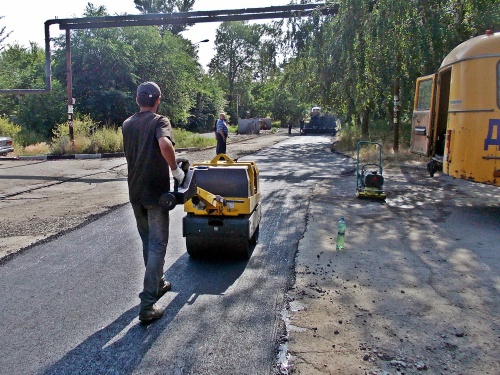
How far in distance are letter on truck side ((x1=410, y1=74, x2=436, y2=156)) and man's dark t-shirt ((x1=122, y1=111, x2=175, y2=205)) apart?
8.11 m

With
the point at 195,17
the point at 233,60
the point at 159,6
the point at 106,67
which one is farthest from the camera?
the point at 233,60

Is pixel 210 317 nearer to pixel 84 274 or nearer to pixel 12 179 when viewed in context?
pixel 84 274

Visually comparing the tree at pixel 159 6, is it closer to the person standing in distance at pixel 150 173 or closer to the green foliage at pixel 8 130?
the green foliage at pixel 8 130

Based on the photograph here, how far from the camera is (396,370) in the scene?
308 centimetres

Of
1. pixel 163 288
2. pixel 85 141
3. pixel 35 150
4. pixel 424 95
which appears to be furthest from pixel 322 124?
pixel 163 288

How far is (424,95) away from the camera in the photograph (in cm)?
1097

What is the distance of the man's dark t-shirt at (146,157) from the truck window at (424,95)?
839 centimetres

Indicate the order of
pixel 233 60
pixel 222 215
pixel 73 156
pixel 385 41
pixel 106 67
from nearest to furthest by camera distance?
pixel 222 215, pixel 385 41, pixel 73 156, pixel 106 67, pixel 233 60

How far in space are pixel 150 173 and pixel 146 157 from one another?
141 millimetres

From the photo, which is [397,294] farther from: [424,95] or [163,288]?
[424,95]

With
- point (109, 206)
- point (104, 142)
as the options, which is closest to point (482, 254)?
point (109, 206)

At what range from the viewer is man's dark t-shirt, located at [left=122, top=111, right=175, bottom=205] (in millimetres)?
3793

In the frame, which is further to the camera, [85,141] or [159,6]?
[159,6]

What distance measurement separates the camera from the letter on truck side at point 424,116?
33.8 ft
